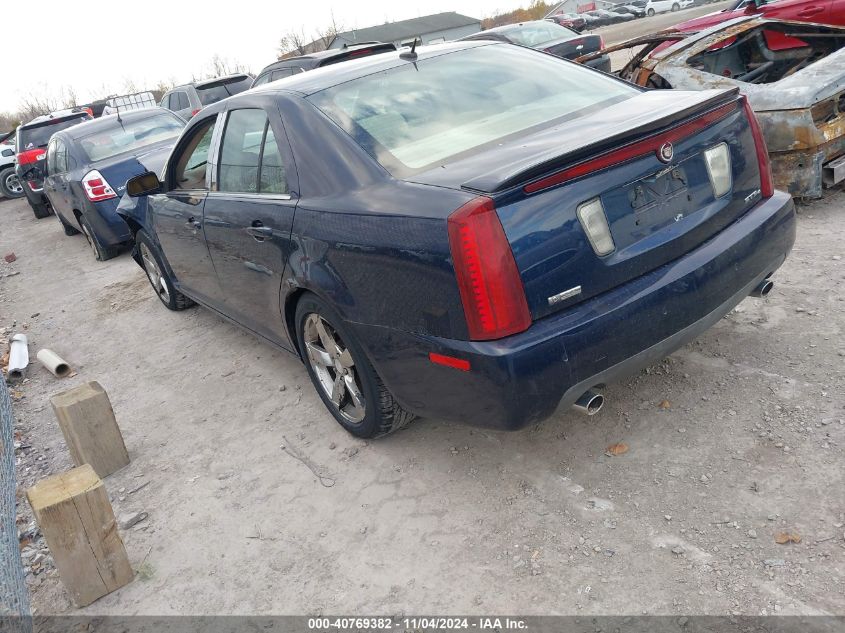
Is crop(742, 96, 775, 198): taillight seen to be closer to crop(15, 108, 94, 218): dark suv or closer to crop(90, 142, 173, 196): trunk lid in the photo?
crop(90, 142, 173, 196): trunk lid

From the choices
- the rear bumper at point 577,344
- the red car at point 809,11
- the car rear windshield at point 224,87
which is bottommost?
the rear bumper at point 577,344

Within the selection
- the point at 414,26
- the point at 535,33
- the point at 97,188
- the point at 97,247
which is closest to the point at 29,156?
the point at 97,247

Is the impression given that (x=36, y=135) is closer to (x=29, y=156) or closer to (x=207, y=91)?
(x=29, y=156)

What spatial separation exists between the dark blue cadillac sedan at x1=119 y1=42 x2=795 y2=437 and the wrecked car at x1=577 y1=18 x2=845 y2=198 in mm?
1974

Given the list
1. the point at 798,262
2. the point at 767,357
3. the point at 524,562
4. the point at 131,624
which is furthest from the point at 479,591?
the point at 798,262

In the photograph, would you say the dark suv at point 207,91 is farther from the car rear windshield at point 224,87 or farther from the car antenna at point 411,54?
the car antenna at point 411,54

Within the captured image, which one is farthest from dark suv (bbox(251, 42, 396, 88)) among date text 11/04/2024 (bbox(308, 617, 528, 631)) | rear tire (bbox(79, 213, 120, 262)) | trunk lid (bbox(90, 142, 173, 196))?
date text 11/04/2024 (bbox(308, 617, 528, 631))

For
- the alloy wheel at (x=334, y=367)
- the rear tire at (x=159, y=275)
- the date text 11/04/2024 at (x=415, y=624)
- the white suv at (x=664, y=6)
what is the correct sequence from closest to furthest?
the date text 11/04/2024 at (x=415, y=624)
the alloy wheel at (x=334, y=367)
the rear tire at (x=159, y=275)
the white suv at (x=664, y=6)

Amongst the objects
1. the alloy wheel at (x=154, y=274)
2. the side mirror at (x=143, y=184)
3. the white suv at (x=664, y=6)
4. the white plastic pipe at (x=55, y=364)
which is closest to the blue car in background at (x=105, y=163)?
the alloy wheel at (x=154, y=274)

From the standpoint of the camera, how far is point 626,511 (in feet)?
9.00

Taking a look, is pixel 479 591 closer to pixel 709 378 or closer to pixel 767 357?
pixel 709 378

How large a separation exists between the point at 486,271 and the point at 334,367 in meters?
1.35

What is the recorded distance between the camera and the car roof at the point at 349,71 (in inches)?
137

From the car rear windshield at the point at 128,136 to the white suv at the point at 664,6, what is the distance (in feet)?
167
